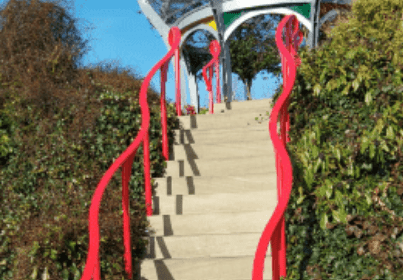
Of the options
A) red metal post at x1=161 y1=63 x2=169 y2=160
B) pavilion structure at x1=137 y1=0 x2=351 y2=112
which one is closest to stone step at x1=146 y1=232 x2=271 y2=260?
red metal post at x1=161 y1=63 x2=169 y2=160

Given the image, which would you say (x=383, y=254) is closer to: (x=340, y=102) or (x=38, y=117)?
(x=340, y=102)

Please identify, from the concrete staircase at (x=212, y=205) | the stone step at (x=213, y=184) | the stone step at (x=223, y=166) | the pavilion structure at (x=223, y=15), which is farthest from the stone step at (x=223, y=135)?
the pavilion structure at (x=223, y=15)

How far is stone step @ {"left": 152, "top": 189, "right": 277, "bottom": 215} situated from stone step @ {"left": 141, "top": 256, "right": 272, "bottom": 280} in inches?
22.8

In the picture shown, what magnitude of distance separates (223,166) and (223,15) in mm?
8509

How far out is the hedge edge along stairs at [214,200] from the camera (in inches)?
106

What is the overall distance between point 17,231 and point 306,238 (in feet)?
8.68

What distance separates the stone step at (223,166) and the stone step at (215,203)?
13.8 inches

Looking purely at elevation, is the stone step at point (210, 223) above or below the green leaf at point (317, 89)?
below

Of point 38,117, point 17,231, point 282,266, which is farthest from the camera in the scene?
point 38,117

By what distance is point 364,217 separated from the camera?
3.16 metres

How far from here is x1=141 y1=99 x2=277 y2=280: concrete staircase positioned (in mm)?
3117

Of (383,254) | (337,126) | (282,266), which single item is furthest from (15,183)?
(383,254)

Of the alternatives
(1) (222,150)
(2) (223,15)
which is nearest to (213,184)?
(1) (222,150)

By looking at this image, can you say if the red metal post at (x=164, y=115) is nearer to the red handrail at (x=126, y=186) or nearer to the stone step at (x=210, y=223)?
the red handrail at (x=126, y=186)
